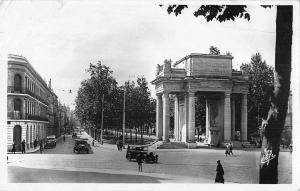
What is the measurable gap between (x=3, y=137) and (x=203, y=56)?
18.5 meters

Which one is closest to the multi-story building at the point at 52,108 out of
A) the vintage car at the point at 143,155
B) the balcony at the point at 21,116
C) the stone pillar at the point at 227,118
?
the balcony at the point at 21,116

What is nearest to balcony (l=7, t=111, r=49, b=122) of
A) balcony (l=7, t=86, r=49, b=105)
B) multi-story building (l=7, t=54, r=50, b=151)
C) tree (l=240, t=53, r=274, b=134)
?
multi-story building (l=7, t=54, r=50, b=151)

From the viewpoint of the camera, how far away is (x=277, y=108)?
28.9ft

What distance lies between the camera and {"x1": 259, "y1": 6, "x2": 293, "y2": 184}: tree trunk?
347 inches

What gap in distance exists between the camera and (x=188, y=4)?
1053cm

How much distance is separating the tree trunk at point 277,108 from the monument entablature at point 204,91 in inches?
704

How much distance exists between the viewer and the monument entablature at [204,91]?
95.3 feet

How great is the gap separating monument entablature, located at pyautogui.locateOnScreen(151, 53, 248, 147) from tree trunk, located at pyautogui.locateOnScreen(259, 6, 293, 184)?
58.7ft

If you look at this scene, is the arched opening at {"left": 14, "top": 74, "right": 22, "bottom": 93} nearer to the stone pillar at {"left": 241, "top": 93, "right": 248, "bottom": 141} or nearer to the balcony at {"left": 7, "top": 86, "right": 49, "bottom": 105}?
the balcony at {"left": 7, "top": 86, "right": 49, "bottom": 105}

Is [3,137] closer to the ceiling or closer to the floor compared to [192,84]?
closer to the floor

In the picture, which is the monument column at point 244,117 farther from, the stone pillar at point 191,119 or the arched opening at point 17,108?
the arched opening at point 17,108

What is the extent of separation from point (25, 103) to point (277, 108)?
8.72m
